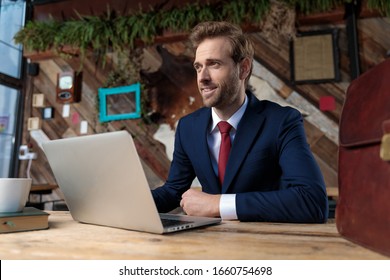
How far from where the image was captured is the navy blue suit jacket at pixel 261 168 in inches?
39.1

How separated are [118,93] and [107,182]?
2.87m

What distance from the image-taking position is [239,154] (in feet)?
4.46

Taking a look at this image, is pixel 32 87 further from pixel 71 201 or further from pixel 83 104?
pixel 71 201

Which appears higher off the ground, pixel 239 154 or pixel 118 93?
pixel 118 93

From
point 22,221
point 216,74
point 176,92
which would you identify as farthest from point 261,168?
point 176,92

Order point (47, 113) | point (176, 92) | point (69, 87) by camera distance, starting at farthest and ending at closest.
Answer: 1. point (47, 113)
2. point (69, 87)
3. point (176, 92)

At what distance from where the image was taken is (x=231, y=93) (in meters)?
1.57

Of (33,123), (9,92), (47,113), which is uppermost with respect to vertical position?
(9,92)

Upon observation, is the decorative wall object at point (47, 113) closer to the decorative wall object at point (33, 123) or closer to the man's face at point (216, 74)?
the decorative wall object at point (33, 123)

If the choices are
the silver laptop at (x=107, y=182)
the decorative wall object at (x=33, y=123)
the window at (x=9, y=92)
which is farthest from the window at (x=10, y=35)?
the silver laptop at (x=107, y=182)

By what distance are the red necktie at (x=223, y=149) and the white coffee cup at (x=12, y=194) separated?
0.80 m

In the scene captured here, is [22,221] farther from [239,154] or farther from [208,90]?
[208,90]

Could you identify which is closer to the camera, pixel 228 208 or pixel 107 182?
pixel 107 182

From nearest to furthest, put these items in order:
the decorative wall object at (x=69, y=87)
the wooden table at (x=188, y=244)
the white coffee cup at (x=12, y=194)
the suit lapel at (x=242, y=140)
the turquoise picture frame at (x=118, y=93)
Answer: the wooden table at (x=188, y=244), the white coffee cup at (x=12, y=194), the suit lapel at (x=242, y=140), the turquoise picture frame at (x=118, y=93), the decorative wall object at (x=69, y=87)
